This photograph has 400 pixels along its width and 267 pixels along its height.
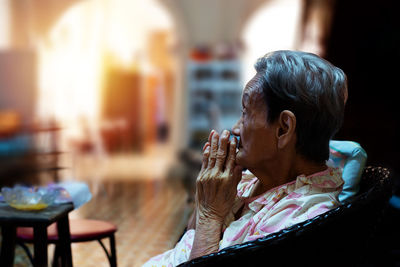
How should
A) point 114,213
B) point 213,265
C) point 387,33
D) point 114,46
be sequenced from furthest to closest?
point 114,46 < point 114,213 < point 387,33 < point 213,265

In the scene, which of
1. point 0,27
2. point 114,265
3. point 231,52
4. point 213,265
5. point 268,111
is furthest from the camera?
point 231,52

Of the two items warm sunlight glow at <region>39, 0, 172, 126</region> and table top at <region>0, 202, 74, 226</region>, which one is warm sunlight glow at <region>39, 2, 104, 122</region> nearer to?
warm sunlight glow at <region>39, 0, 172, 126</region>

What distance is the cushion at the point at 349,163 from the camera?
1.62 metres

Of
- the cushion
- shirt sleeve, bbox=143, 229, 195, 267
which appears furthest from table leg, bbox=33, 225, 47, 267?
the cushion

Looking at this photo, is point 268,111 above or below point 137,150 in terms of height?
above

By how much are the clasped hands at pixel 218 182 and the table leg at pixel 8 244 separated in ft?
3.40

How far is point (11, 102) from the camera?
8.85 m

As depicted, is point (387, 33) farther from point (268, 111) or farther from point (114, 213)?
point (268, 111)

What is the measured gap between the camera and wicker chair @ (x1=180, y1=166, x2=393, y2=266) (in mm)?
1111

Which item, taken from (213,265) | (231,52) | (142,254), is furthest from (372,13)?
(231,52)

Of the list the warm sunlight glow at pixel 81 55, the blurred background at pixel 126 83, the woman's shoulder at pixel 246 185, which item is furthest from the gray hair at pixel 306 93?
the warm sunlight glow at pixel 81 55

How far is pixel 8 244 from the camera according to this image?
211 cm

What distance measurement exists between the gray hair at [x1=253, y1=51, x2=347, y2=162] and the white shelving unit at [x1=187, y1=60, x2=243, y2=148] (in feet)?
27.1

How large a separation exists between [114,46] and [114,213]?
269 inches
